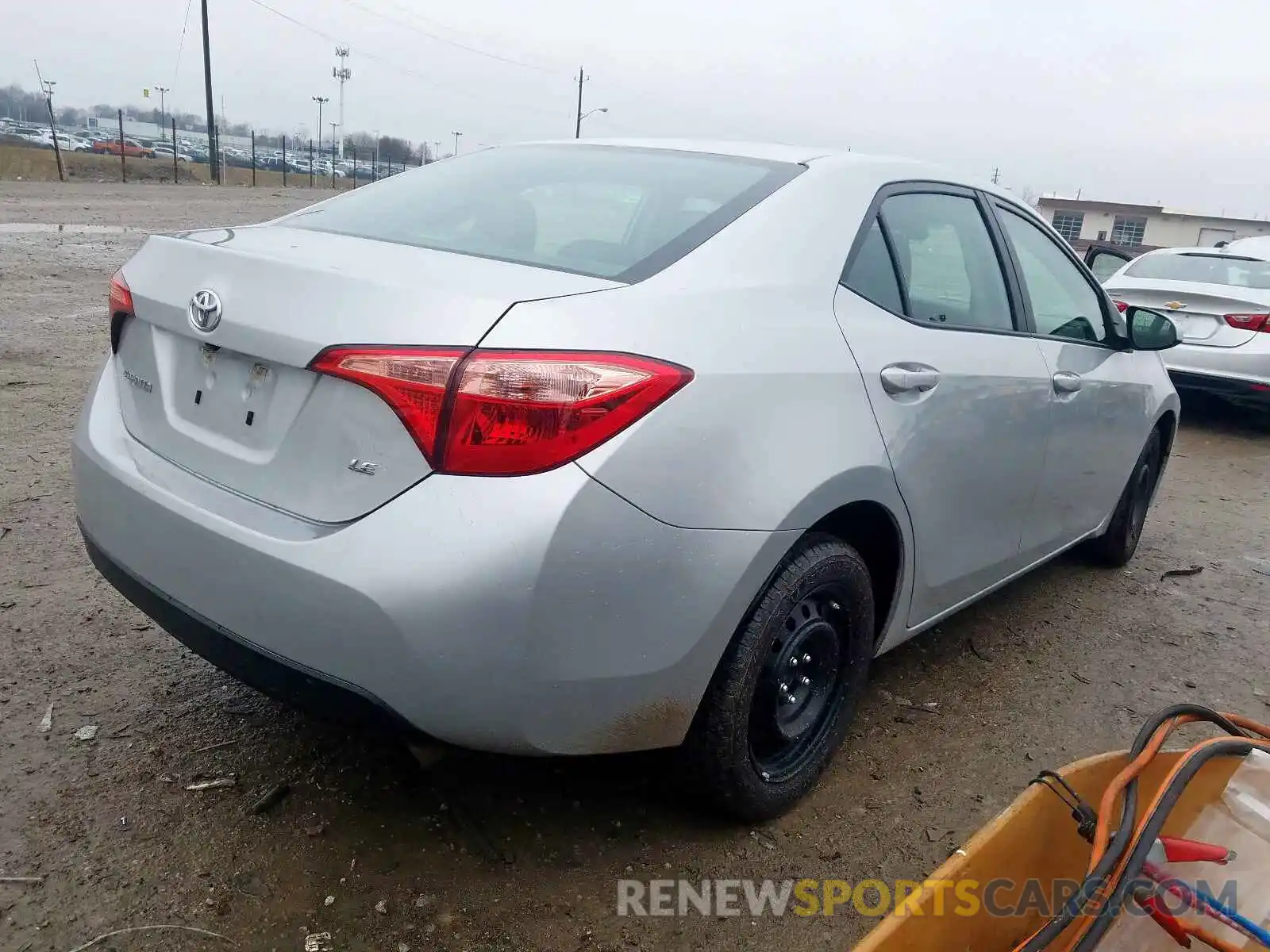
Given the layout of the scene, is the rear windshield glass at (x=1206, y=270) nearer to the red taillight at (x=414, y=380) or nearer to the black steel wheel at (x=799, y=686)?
the black steel wheel at (x=799, y=686)

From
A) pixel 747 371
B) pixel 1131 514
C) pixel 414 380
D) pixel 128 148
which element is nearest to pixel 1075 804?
pixel 747 371

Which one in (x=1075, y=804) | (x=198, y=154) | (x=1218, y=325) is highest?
(x=1218, y=325)

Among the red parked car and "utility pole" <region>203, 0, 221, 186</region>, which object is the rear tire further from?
the red parked car

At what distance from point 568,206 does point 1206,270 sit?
25.3 ft

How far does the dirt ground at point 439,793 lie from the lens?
2.04 meters

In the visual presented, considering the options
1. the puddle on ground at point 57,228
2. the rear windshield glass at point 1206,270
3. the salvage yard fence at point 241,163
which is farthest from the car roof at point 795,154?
the salvage yard fence at point 241,163

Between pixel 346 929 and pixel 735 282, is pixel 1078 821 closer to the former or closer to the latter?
pixel 735 282

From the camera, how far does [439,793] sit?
7.97 feet

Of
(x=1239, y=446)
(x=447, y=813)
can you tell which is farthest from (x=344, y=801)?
(x=1239, y=446)

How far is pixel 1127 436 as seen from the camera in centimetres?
385

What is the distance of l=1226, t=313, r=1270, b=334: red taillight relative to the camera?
7.37 m

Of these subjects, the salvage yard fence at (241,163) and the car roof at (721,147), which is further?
the salvage yard fence at (241,163)

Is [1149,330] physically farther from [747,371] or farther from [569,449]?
[569,449]

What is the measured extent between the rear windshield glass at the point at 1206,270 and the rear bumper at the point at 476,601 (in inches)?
302
